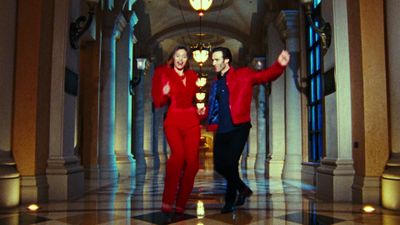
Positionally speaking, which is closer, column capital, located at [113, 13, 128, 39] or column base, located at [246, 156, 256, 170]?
column capital, located at [113, 13, 128, 39]

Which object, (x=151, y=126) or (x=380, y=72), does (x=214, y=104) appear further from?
(x=151, y=126)

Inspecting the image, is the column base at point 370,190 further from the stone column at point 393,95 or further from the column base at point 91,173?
the column base at point 91,173

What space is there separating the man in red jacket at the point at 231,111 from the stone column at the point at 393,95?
181 cm

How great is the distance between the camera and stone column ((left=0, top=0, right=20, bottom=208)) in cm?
555

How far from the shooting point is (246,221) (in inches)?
171

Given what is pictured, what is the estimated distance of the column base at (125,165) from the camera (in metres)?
12.1

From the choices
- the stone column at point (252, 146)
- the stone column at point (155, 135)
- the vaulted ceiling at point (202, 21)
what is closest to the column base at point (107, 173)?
the vaulted ceiling at point (202, 21)

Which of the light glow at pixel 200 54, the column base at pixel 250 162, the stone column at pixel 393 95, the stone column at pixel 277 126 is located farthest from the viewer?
the column base at pixel 250 162

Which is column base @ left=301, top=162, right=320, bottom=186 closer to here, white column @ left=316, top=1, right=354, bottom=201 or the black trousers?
white column @ left=316, top=1, right=354, bottom=201

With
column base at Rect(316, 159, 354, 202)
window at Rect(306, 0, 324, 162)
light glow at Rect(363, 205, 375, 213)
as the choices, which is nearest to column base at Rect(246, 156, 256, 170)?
window at Rect(306, 0, 324, 162)

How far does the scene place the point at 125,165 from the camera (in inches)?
483

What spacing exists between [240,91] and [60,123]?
9.75ft

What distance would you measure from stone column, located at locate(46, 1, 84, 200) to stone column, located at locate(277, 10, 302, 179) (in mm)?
6454

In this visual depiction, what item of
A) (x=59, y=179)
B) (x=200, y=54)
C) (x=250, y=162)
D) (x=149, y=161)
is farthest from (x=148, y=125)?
(x=59, y=179)
